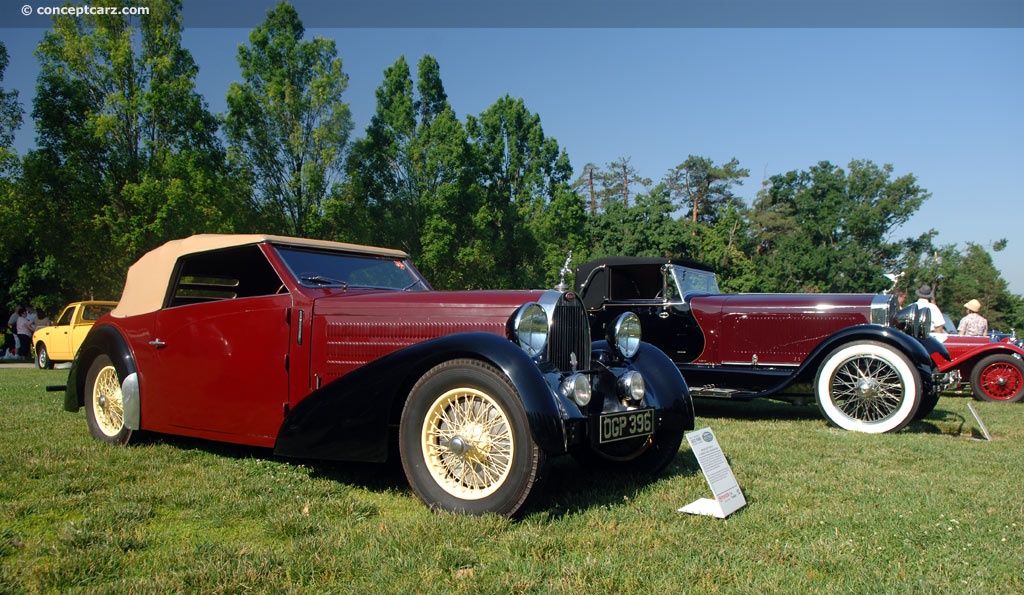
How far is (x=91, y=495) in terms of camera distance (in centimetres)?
372

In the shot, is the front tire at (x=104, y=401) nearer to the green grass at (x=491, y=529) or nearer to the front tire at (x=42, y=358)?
the green grass at (x=491, y=529)

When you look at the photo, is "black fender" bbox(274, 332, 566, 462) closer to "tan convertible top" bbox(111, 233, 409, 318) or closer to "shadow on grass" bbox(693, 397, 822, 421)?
"tan convertible top" bbox(111, 233, 409, 318)

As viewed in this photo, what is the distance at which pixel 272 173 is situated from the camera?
2139 centimetres

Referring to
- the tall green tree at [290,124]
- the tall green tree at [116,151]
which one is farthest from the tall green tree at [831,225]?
the tall green tree at [116,151]

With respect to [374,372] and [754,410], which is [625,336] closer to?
[374,372]

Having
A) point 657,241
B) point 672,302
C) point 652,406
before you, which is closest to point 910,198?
point 657,241

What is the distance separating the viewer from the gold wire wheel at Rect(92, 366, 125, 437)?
211 inches

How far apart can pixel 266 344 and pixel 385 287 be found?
0.93 meters

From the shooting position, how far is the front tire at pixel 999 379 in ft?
32.6

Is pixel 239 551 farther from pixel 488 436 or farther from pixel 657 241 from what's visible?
pixel 657 241

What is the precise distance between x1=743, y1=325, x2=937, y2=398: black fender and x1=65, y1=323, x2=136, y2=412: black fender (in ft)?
19.5

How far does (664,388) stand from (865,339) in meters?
3.88

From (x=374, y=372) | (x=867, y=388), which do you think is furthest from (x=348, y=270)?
(x=867, y=388)

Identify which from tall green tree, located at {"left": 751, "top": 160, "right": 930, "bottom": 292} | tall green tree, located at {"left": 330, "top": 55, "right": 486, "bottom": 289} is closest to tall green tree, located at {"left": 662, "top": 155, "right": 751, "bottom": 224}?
tall green tree, located at {"left": 751, "top": 160, "right": 930, "bottom": 292}
